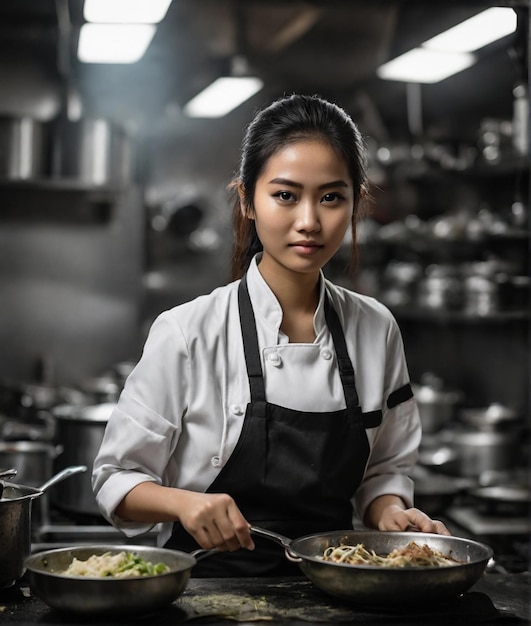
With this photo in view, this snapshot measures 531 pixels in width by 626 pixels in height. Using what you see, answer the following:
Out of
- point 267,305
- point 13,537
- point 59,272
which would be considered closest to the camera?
point 13,537

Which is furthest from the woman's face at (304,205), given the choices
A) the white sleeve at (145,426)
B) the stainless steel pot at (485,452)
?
the stainless steel pot at (485,452)

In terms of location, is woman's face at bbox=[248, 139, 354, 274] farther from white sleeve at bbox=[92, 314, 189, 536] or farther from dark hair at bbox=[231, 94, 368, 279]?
white sleeve at bbox=[92, 314, 189, 536]

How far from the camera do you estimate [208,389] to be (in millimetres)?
1932

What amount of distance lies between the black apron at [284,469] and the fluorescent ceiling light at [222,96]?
3.56 m

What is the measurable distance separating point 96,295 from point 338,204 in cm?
404

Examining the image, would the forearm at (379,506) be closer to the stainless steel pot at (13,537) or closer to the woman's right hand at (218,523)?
the woman's right hand at (218,523)

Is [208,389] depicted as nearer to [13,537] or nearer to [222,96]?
[13,537]

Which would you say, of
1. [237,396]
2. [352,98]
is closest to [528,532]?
[237,396]

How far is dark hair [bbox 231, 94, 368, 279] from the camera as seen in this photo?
77.8 inches

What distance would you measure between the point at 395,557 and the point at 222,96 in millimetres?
4487

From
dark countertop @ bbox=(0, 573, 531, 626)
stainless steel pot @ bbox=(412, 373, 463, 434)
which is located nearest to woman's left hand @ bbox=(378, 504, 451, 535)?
dark countertop @ bbox=(0, 573, 531, 626)

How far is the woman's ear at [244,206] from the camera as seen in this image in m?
2.05

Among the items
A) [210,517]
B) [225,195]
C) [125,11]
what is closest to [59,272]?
[225,195]

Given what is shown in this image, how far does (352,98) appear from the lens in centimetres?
642
